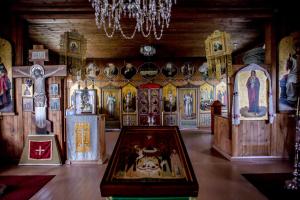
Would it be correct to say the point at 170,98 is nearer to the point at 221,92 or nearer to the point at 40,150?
the point at 221,92

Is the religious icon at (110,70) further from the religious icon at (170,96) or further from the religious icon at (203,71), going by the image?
the religious icon at (203,71)

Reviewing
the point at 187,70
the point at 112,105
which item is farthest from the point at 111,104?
the point at 187,70

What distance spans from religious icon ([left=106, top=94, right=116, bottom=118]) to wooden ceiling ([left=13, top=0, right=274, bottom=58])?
1.91 m

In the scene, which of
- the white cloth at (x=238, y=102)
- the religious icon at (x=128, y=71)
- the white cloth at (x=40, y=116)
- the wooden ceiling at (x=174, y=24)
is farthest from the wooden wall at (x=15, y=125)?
the religious icon at (x=128, y=71)

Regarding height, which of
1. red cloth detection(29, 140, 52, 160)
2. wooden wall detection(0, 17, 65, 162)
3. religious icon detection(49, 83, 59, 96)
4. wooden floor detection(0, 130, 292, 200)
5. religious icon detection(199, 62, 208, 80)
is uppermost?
religious icon detection(199, 62, 208, 80)

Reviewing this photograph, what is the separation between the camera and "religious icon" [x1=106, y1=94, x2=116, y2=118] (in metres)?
10.7

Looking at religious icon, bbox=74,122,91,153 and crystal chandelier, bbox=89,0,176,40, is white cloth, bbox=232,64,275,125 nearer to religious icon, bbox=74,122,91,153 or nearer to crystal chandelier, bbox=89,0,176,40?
crystal chandelier, bbox=89,0,176,40

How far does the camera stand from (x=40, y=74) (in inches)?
213

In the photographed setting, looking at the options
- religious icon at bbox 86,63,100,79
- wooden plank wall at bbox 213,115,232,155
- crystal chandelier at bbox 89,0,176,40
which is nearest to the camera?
crystal chandelier at bbox 89,0,176,40

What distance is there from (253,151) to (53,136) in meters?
4.62

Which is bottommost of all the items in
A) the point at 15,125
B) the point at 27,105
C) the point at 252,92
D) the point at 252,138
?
the point at 252,138

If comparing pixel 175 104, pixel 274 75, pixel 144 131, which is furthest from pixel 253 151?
pixel 175 104

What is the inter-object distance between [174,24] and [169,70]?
13.8ft

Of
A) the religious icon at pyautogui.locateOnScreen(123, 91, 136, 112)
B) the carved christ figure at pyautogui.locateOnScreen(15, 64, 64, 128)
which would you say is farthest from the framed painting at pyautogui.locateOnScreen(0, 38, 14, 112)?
the religious icon at pyautogui.locateOnScreen(123, 91, 136, 112)
